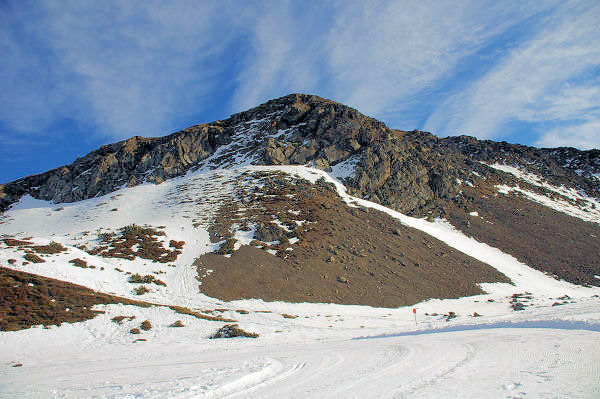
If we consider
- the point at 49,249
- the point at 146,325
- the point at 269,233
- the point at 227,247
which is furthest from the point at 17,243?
the point at 269,233

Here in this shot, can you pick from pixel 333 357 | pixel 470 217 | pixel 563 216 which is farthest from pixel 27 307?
pixel 563 216

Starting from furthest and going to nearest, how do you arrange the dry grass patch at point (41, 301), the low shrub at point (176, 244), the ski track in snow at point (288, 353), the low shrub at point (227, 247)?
the low shrub at point (176, 244) < the low shrub at point (227, 247) < the dry grass patch at point (41, 301) < the ski track in snow at point (288, 353)

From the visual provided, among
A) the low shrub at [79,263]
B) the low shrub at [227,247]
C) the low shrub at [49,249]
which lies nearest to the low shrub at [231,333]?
the low shrub at [227,247]

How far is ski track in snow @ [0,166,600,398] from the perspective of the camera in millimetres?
6762

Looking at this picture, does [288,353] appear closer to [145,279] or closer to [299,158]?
[145,279]

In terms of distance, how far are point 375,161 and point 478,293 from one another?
102 ft

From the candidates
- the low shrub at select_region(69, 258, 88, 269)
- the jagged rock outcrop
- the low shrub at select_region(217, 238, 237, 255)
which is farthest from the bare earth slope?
the jagged rock outcrop

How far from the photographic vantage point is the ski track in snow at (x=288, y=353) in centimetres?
676

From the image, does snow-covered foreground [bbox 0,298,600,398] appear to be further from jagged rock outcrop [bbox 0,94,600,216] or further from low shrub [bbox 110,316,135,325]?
jagged rock outcrop [bbox 0,94,600,216]

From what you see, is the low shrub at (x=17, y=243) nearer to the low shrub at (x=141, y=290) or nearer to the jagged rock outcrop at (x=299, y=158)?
the low shrub at (x=141, y=290)

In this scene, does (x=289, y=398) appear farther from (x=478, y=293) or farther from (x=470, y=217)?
(x=470, y=217)

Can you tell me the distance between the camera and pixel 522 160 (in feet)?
308

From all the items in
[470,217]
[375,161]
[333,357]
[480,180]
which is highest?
Answer: [375,161]

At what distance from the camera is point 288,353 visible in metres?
11.7
